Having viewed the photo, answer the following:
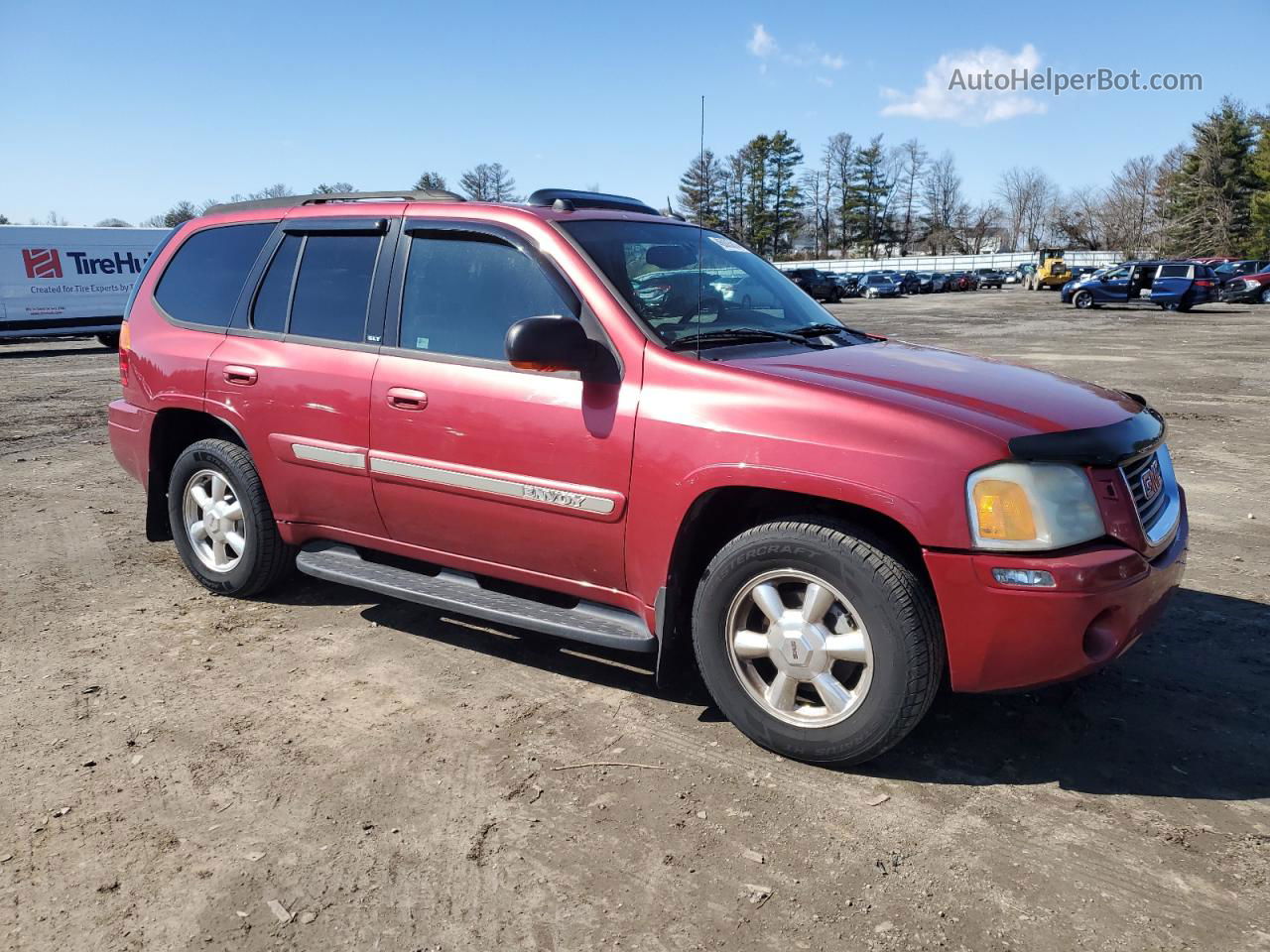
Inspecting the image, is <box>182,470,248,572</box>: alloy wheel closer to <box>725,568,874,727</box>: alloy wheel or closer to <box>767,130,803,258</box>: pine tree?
<box>725,568,874,727</box>: alloy wheel

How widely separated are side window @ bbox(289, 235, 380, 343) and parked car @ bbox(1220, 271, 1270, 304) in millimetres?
38996

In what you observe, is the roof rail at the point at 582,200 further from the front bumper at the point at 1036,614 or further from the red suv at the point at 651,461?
the front bumper at the point at 1036,614

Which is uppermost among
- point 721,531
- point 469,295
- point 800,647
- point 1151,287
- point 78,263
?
point 78,263

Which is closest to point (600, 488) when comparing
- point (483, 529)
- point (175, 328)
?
point (483, 529)

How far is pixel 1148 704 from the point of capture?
352 centimetres

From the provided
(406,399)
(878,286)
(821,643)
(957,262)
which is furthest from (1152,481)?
(957,262)

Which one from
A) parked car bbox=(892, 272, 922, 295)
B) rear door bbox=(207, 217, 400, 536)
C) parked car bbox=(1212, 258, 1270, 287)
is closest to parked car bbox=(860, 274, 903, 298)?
parked car bbox=(892, 272, 922, 295)

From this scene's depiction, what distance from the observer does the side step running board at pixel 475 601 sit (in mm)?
3385

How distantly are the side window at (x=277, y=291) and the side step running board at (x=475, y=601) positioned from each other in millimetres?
1053

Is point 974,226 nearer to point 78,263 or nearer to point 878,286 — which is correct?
point 878,286

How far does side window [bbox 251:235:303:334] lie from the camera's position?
14.5ft

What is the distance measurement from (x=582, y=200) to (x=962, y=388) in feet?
6.37

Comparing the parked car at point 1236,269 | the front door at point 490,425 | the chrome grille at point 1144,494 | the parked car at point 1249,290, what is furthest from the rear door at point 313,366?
the parked car at point 1236,269

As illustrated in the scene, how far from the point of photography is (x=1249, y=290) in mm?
34781
